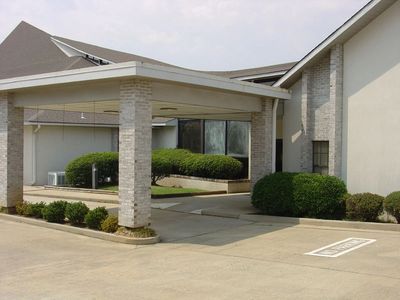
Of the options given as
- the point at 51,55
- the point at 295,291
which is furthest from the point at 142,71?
the point at 51,55

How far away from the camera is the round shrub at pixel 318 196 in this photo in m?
14.1

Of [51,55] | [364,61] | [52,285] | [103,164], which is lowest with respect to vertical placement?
[52,285]

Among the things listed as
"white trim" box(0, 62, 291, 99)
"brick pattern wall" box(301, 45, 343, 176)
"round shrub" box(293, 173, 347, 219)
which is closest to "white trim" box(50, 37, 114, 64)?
"white trim" box(0, 62, 291, 99)

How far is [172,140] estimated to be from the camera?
28500 millimetres

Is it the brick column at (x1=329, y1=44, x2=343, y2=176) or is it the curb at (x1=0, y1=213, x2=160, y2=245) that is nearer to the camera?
the curb at (x1=0, y1=213, x2=160, y2=245)

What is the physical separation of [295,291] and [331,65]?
9.52 metres

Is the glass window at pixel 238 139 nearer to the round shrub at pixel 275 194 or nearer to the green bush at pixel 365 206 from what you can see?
the round shrub at pixel 275 194

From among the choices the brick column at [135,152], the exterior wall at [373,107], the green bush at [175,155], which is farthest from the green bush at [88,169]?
the exterior wall at [373,107]

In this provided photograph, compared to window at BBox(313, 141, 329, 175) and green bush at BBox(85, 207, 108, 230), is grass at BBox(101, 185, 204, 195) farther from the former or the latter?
green bush at BBox(85, 207, 108, 230)

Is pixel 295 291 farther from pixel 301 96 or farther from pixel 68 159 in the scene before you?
pixel 68 159

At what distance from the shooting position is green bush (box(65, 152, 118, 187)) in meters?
23.7

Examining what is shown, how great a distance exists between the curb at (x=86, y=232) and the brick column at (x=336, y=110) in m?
6.21

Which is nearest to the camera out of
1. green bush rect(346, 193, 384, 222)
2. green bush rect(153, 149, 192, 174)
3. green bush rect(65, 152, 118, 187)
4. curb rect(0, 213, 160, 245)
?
curb rect(0, 213, 160, 245)

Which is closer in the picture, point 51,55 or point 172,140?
point 172,140
